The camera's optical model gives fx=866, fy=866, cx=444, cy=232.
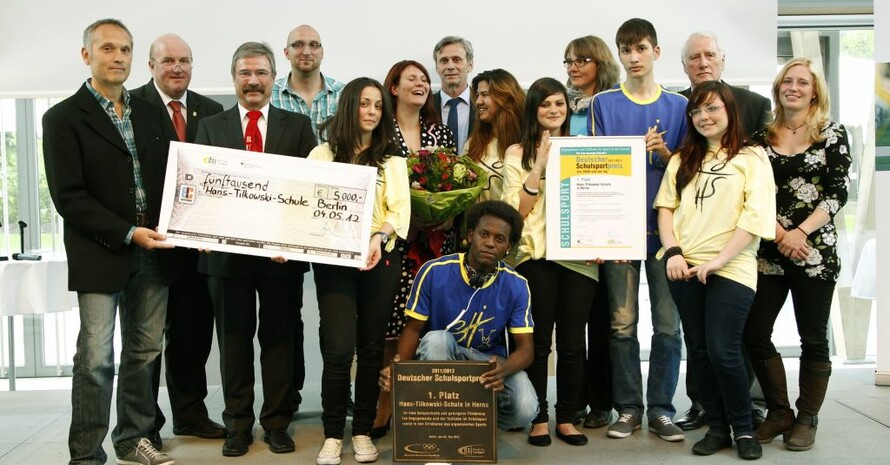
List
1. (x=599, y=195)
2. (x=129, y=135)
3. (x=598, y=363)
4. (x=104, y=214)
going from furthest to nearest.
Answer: (x=598, y=363) → (x=599, y=195) → (x=129, y=135) → (x=104, y=214)

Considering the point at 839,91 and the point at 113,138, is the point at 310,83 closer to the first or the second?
the point at 113,138

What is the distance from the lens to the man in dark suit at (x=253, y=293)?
378 cm

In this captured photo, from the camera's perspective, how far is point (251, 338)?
12.7 feet

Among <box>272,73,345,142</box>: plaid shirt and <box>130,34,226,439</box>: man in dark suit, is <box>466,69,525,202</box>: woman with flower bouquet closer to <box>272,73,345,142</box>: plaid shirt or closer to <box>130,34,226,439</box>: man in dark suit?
<box>272,73,345,142</box>: plaid shirt

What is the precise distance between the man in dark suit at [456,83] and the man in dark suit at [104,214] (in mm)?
1659

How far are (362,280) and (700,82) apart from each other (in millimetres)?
2017

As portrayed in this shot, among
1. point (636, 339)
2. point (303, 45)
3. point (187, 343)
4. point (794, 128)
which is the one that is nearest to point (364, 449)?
point (187, 343)

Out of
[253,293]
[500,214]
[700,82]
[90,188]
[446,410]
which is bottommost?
[446,410]

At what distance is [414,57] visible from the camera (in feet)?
17.2

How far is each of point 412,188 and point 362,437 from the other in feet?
3.69

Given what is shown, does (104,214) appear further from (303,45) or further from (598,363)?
(598,363)

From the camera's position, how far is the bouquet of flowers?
12.6 ft

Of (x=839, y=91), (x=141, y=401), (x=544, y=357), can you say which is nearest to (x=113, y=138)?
(x=141, y=401)

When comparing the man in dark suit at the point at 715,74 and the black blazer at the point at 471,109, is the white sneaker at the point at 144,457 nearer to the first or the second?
the black blazer at the point at 471,109
